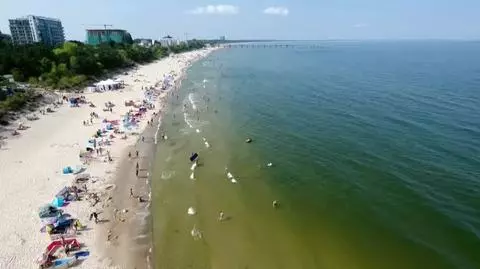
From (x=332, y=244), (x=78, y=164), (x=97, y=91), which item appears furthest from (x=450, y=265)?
(x=97, y=91)

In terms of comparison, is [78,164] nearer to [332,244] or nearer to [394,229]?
[332,244]

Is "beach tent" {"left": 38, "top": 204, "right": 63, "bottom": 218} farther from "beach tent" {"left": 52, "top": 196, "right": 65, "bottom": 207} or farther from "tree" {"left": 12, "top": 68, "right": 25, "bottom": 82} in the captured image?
"tree" {"left": 12, "top": 68, "right": 25, "bottom": 82}

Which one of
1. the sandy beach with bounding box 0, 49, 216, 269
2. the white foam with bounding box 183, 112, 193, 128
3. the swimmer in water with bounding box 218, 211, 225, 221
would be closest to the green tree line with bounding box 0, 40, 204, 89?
the sandy beach with bounding box 0, 49, 216, 269

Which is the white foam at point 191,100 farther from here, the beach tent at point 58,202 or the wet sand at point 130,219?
the beach tent at point 58,202

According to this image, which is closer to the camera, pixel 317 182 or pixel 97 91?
pixel 317 182

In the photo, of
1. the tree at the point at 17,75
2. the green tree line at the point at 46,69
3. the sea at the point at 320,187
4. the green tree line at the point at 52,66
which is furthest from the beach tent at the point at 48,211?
the tree at the point at 17,75

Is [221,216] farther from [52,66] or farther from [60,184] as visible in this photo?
[52,66]

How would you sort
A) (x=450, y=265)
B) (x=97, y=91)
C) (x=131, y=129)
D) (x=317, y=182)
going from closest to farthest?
(x=450, y=265) → (x=317, y=182) → (x=131, y=129) → (x=97, y=91)
